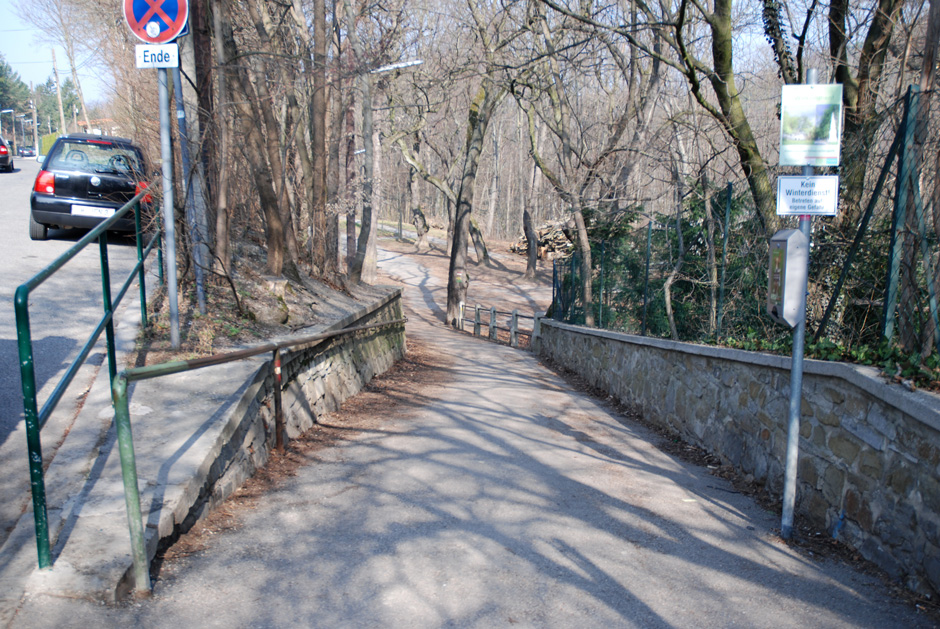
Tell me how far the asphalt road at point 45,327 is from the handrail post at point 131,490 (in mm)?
802

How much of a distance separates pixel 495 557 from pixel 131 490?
1905 mm

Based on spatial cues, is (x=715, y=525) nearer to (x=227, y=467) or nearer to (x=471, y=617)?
(x=471, y=617)

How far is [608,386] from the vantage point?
34.6 feet

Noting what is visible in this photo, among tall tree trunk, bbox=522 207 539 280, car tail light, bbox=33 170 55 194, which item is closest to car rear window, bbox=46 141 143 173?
car tail light, bbox=33 170 55 194

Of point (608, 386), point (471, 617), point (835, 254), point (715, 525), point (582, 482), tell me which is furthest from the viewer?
point (608, 386)

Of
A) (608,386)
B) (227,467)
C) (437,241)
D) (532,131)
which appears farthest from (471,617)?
(437,241)

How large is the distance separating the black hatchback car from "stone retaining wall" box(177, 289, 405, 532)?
4089 mm

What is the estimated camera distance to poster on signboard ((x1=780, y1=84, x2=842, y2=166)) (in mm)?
4254

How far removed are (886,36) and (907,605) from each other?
22.4ft

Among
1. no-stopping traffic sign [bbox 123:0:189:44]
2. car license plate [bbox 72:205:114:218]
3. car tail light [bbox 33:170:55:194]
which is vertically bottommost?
car license plate [bbox 72:205:114:218]

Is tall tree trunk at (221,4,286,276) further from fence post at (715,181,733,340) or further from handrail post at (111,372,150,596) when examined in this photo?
handrail post at (111,372,150,596)

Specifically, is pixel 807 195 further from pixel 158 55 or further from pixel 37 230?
pixel 37 230

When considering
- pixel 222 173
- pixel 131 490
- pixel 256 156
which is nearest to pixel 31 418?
pixel 131 490

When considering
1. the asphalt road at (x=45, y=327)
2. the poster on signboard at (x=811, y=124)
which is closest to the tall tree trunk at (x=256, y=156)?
the asphalt road at (x=45, y=327)
